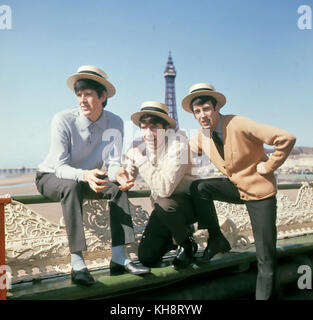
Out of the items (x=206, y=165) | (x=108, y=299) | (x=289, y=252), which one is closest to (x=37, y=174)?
(x=108, y=299)

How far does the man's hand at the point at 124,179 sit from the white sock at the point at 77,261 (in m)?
0.49

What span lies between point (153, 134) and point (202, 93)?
45 centimetres

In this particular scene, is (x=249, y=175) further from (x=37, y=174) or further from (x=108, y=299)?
(x=37, y=174)

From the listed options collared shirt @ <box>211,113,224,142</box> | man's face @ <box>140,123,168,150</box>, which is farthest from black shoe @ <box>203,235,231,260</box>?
man's face @ <box>140,123,168,150</box>

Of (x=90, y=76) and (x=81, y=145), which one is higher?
(x=90, y=76)

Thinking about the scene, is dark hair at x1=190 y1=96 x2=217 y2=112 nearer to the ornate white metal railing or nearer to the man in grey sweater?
the man in grey sweater

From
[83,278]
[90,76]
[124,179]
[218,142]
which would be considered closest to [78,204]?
[124,179]

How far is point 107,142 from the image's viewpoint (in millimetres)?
2613

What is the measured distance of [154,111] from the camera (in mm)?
2486

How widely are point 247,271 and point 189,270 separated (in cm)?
74

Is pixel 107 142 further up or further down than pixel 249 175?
further up

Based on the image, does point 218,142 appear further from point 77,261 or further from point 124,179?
point 77,261

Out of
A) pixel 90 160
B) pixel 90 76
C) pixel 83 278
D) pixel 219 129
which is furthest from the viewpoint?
pixel 219 129

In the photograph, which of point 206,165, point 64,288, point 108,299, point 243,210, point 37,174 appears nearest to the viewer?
point 64,288
